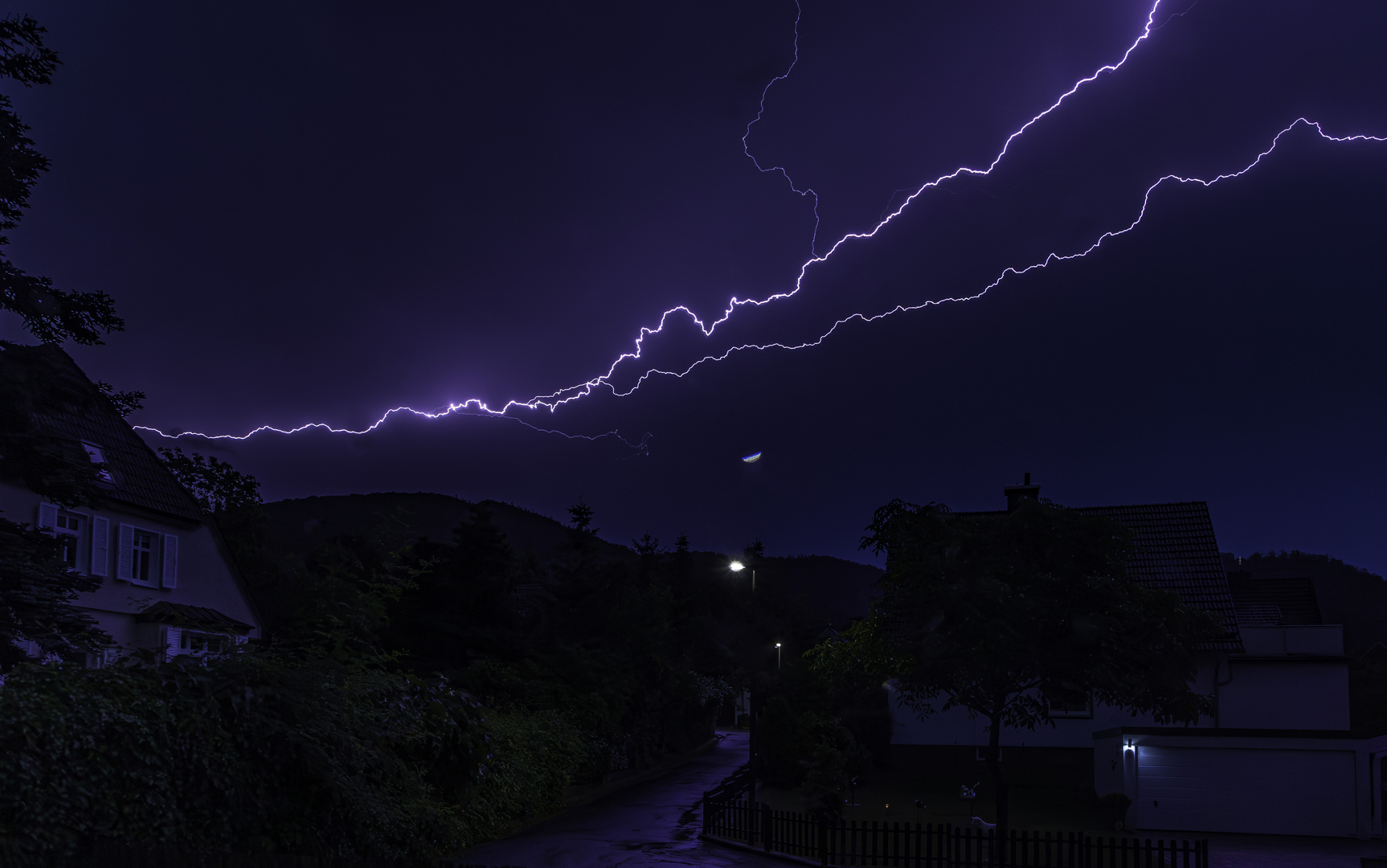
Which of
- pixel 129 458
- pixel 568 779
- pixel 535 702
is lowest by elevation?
pixel 568 779

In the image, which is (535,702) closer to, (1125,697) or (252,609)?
(252,609)

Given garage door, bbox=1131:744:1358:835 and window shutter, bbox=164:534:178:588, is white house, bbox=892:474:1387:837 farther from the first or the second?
window shutter, bbox=164:534:178:588

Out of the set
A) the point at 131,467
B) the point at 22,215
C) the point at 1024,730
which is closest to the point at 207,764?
the point at 22,215

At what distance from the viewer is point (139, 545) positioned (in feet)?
94.3

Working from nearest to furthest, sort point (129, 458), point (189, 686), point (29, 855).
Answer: point (29, 855), point (189, 686), point (129, 458)

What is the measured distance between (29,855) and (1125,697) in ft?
52.8

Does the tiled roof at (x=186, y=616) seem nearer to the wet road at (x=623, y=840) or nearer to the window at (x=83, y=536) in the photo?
the window at (x=83, y=536)

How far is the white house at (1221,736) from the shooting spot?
23766 mm

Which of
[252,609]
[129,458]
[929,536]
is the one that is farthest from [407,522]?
[929,536]

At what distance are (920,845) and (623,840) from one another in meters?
6.63

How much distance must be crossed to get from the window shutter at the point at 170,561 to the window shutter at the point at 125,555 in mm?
1156

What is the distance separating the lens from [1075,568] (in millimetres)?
17719

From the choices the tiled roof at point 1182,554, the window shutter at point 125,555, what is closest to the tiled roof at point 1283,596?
the tiled roof at point 1182,554

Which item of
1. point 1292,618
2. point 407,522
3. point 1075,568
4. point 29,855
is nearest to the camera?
point 29,855
